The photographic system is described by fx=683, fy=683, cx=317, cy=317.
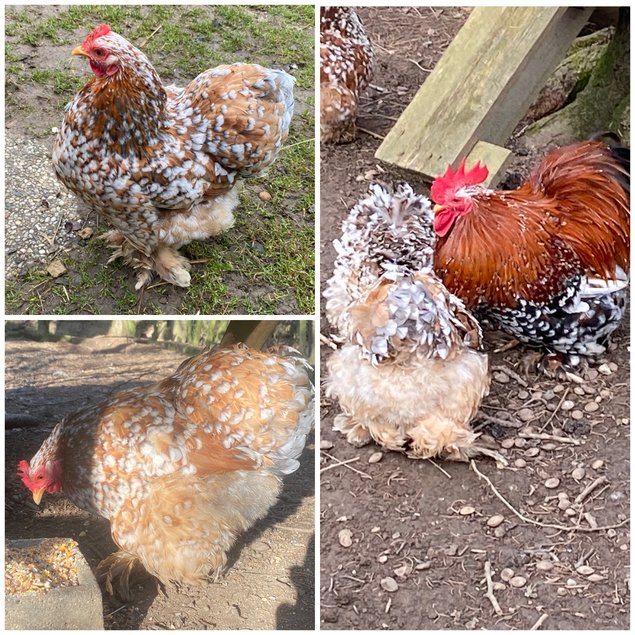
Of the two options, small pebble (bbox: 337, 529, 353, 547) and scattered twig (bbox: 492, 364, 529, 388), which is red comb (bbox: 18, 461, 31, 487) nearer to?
small pebble (bbox: 337, 529, 353, 547)

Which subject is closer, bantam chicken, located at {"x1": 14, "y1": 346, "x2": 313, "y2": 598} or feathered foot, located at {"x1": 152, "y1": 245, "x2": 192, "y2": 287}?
bantam chicken, located at {"x1": 14, "y1": 346, "x2": 313, "y2": 598}

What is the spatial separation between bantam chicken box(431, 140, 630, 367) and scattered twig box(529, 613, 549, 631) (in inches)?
37.4

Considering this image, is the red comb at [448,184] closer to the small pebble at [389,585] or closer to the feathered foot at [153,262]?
the feathered foot at [153,262]

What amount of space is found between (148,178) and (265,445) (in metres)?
0.88

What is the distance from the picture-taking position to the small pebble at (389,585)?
83.1 inches

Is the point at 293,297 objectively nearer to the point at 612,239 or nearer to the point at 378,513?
the point at 378,513


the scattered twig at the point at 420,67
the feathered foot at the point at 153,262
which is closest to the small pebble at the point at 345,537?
the feathered foot at the point at 153,262

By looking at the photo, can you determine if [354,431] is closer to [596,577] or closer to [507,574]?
[507,574]

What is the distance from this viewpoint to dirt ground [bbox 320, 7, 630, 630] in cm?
207

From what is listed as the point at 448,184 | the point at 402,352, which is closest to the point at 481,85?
the point at 448,184

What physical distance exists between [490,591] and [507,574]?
0.26ft

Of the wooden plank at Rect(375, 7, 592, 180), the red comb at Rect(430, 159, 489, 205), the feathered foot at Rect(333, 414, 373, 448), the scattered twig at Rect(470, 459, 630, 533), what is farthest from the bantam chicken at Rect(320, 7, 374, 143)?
the scattered twig at Rect(470, 459, 630, 533)

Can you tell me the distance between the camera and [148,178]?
2080 millimetres

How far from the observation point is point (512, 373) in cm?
261
